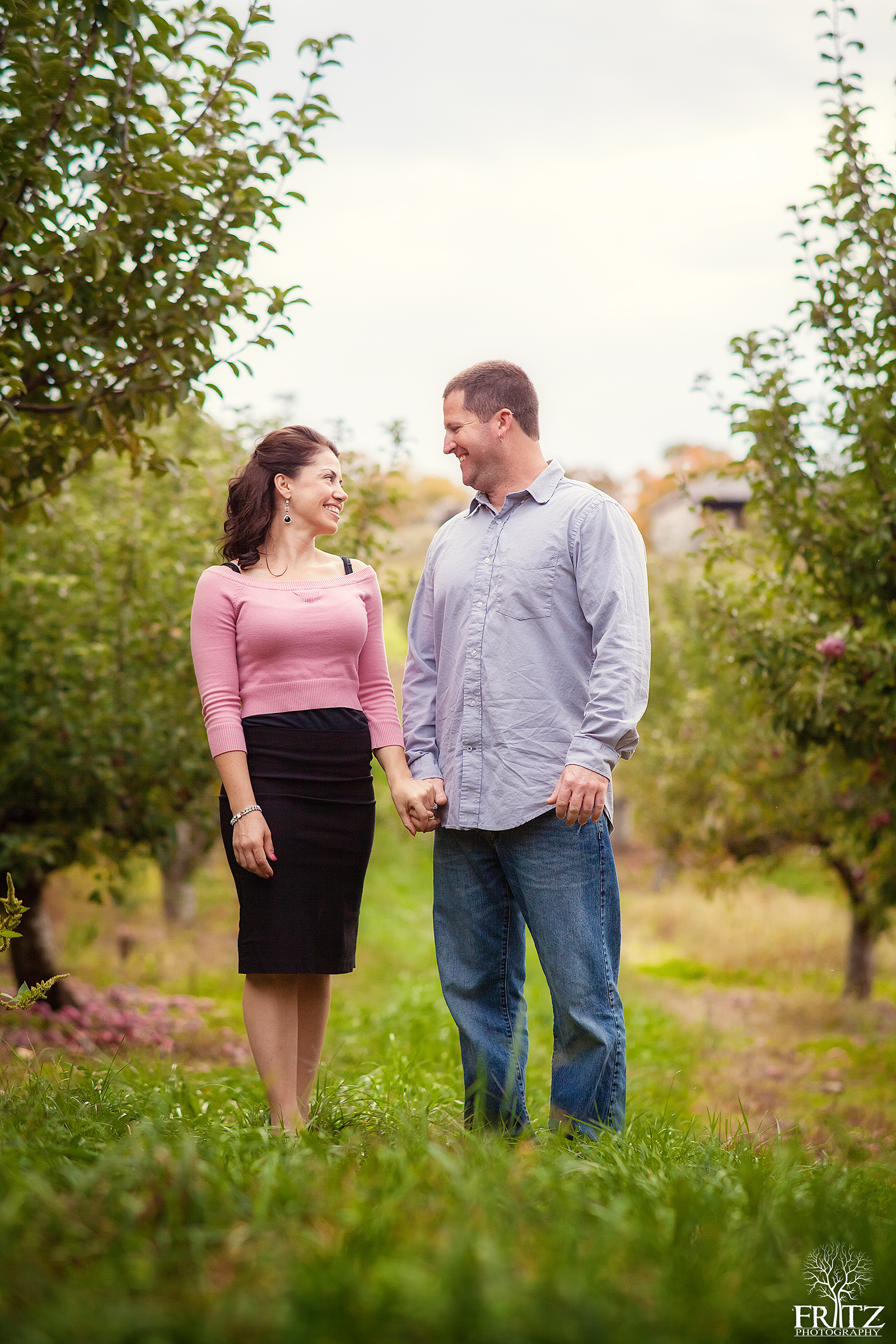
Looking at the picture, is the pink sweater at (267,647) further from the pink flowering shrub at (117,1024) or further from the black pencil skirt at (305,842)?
the pink flowering shrub at (117,1024)

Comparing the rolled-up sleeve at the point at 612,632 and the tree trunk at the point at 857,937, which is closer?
the rolled-up sleeve at the point at 612,632

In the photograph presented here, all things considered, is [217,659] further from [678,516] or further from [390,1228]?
[678,516]

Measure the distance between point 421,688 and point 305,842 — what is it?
650mm

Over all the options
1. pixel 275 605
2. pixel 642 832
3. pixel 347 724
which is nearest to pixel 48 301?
pixel 275 605

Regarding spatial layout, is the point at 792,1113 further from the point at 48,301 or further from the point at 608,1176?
the point at 48,301

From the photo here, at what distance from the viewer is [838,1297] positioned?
5.95 ft

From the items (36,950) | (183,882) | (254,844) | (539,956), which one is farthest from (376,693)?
(183,882)

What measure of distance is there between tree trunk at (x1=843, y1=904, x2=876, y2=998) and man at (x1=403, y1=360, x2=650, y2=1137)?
357 inches

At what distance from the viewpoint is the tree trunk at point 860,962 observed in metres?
11.4

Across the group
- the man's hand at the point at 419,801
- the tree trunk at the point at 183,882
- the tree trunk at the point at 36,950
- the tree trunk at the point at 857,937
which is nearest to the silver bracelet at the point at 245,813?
the man's hand at the point at 419,801

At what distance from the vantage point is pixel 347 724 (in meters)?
3.11

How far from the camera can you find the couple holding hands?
2.94 m

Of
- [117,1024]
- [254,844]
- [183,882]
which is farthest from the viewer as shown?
[183,882]

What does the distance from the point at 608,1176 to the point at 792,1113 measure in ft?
14.2
